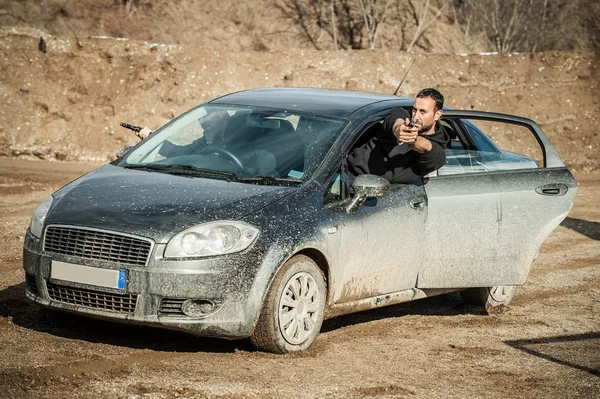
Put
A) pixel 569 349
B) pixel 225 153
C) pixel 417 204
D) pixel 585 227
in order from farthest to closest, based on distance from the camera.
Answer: pixel 585 227, pixel 417 204, pixel 569 349, pixel 225 153

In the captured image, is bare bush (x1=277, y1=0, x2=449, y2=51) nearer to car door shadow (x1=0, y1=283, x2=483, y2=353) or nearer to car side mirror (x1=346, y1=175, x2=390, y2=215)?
car door shadow (x1=0, y1=283, x2=483, y2=353)

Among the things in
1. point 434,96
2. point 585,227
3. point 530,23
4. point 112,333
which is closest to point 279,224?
point 112,333

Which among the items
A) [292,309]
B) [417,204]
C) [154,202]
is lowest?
[292,309]

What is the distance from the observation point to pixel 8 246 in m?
10.8

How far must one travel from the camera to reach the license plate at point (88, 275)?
6.57 metres

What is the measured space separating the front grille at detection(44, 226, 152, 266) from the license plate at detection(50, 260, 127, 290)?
7 cm

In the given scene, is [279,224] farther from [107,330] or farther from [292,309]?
[107,330]

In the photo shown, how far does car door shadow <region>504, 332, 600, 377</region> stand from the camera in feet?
24.3

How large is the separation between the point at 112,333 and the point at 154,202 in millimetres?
1064

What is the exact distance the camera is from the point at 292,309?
6965mm

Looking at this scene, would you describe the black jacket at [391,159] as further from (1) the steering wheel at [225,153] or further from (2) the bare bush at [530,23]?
(2) the bare bush at [530,23]

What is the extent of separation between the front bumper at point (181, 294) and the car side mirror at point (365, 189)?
101 cm

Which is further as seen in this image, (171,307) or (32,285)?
(32,285)

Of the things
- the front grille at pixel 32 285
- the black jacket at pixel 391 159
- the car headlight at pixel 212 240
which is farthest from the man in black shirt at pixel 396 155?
the front grille at pixel 32 285
